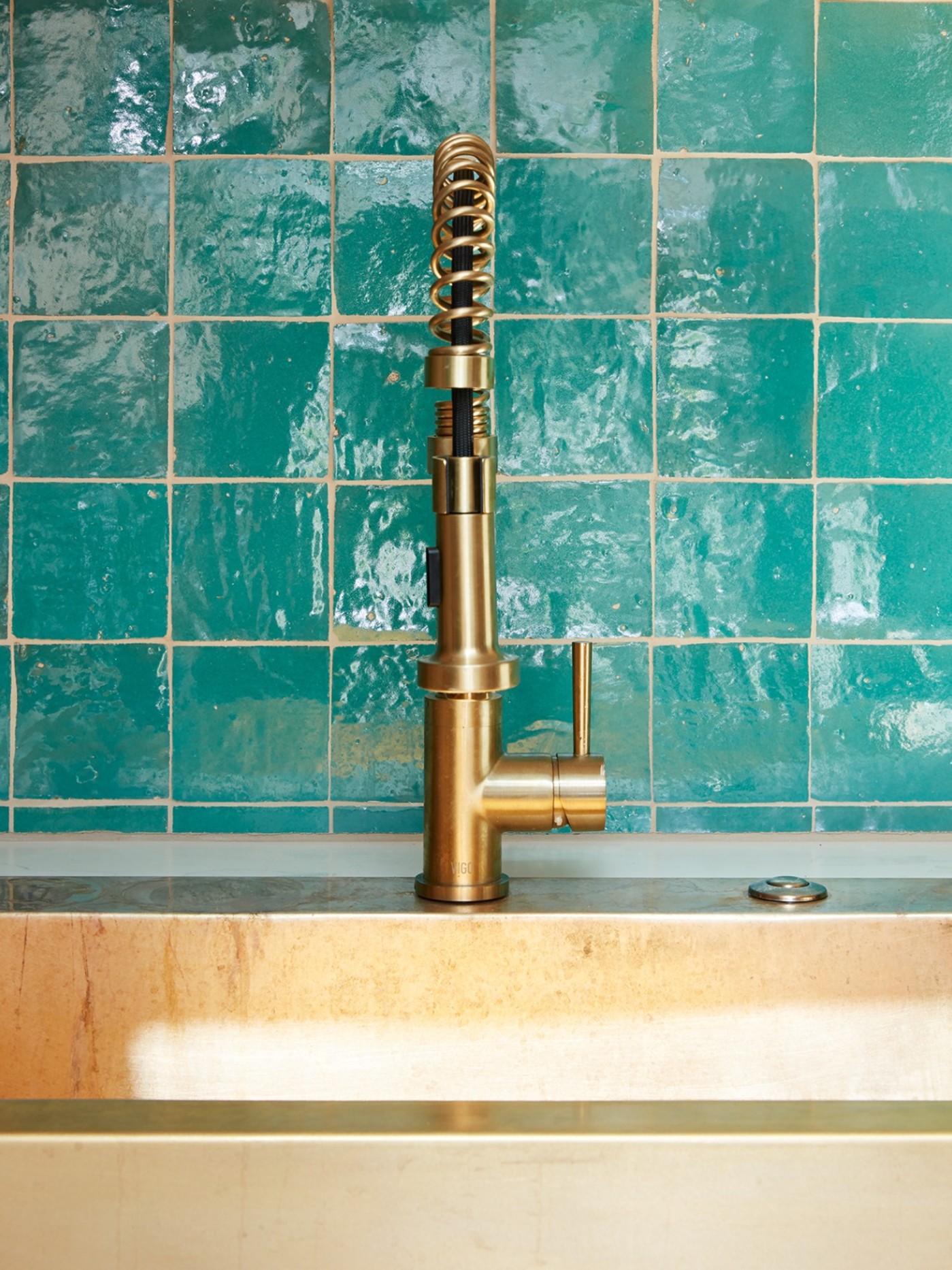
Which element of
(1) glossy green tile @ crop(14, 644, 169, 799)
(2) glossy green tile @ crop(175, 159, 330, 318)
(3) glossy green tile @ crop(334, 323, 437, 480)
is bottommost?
(1) glossy green tile @ crop(14, 644, 169, 799)

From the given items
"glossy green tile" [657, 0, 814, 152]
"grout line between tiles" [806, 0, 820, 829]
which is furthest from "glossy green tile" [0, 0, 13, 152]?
"grout line between tiles" [806, 0, 820, 829]

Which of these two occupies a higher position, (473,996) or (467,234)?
(467,234)

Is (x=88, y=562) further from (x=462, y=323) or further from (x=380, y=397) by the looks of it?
(x=462, y=323)

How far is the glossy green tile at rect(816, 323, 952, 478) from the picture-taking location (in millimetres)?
876

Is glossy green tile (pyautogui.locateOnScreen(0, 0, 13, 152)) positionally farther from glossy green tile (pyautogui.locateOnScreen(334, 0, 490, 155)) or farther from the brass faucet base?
the brass faucet base

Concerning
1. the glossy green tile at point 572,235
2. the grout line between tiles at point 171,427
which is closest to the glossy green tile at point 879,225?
the glossy green tile at point 572,235

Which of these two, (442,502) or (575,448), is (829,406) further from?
(442,502)

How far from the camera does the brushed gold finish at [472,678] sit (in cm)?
71

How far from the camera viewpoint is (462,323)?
2.34ft

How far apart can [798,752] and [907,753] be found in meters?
0.08

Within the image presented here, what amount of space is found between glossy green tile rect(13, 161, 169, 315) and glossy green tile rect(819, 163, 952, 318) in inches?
18.5

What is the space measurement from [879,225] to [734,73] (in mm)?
147

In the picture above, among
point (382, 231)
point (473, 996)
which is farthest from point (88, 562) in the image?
point (473, 996)

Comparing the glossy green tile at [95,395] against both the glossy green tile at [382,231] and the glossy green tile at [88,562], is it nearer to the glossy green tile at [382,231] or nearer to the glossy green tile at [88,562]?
the glossy green tile at [88,562]
